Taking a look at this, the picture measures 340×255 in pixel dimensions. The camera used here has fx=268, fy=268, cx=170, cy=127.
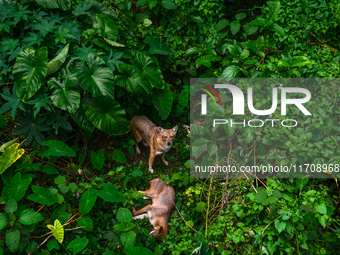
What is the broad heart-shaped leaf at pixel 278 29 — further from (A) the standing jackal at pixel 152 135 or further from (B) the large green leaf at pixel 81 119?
(B) the large green leaf at pixel 81 119

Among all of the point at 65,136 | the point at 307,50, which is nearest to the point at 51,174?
the point at 65,136

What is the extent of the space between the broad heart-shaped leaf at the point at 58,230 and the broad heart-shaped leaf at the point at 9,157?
0.81 metres

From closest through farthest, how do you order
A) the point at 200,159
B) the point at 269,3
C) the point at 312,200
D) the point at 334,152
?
the point at 312,200 < the point at 334,152 < the point at 200,159 < the point at 269,3

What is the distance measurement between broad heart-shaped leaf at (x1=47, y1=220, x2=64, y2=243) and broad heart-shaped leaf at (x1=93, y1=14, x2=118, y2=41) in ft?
7.31

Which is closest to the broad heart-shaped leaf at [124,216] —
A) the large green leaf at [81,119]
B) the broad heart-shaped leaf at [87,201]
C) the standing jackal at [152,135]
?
the broad heart-shaped leaf at [87,201]

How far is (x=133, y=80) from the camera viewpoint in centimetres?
323

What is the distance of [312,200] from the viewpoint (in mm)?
2172

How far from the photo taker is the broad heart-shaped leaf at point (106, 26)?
3.38 m

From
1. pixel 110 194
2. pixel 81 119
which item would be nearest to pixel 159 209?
pixel 110 194

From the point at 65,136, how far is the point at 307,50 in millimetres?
3277

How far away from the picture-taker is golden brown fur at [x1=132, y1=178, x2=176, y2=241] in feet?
9.21

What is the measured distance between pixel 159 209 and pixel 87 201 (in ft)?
2.53

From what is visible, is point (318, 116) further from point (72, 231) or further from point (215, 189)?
point (72, 231)

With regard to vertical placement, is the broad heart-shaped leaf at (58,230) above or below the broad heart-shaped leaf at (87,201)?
below
